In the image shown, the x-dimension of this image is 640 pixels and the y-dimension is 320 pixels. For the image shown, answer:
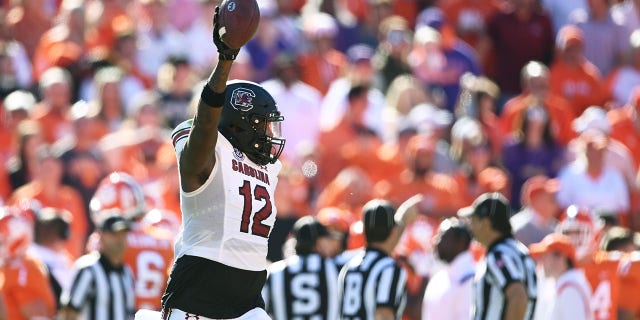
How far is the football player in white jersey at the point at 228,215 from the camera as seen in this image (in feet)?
18.6

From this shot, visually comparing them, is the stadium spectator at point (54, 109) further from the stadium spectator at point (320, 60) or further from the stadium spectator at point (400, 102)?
the stadium spectator at point (400, 102)

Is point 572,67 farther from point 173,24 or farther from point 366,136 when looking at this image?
point 173,24

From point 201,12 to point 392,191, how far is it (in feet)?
13.0

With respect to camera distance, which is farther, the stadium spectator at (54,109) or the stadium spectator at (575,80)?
the stadium spectator at (575,80)

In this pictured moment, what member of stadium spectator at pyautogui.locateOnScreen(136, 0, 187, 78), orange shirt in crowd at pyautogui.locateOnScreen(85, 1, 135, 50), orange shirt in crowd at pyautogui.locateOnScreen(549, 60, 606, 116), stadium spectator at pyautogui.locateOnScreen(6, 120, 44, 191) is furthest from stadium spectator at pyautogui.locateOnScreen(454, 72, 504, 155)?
stadium spectator at pyautogui.locateOnScreen(6, 120, 44, 191)

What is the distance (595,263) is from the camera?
9.71 meters

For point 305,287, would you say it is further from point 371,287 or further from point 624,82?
point 624,82

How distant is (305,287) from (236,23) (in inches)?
148

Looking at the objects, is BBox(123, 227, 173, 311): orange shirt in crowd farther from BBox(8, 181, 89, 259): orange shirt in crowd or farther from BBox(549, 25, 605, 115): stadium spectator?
BBox(549, 25, 605, 115): stadium spectator

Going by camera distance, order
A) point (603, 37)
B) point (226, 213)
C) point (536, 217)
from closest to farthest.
→ 1. point (226, 213)
2. point (536, 217)
3. point (603, 37)

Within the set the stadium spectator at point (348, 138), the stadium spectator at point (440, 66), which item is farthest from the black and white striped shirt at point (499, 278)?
the stadium spectator at point (440, 66)

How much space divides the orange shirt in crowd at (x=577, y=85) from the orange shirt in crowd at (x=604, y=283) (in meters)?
4.32

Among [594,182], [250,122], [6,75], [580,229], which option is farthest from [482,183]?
[250,122]

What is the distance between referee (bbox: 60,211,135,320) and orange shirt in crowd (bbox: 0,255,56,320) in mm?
168
